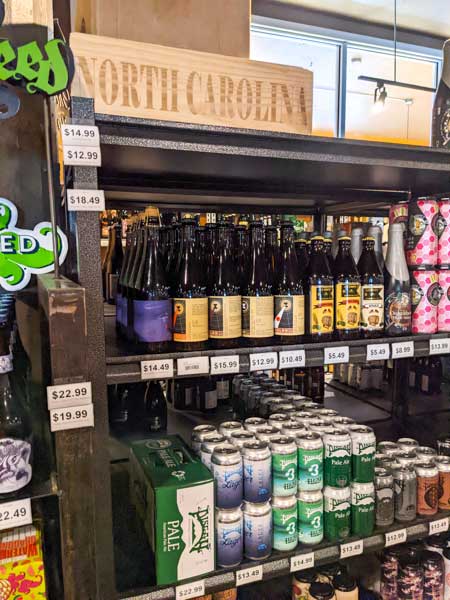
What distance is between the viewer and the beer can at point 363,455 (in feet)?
4.88

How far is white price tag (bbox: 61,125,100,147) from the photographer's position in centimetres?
107

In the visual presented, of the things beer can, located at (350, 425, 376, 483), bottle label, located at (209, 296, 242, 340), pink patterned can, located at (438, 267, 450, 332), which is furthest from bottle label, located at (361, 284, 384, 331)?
bottle label, located at (209, 296, 242, 340)

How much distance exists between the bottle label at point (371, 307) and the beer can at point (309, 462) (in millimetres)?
392

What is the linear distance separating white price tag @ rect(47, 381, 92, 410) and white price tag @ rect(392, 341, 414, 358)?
0.92 m

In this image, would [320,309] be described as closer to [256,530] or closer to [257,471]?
[257,471]

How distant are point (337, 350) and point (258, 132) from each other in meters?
0.65

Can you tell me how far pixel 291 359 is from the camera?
1.38 m

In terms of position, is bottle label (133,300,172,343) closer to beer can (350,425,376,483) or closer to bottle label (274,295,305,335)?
bottle label (274,295,305,335)

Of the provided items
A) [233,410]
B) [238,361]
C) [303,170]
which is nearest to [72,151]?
[238,361]

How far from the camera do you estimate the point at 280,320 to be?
57.0 inches

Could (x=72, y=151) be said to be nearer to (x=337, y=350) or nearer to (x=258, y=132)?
(x=258, y=132)

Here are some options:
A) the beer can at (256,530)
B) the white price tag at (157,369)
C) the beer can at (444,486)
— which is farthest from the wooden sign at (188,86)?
the beer can at (444,486)

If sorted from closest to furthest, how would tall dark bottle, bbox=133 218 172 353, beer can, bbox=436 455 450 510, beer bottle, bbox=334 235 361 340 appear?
tall dark bottle, bbox=133 218 172 353
beer bottle, bbox=334 235 361 340
beer can, bbox=436 455 450 510

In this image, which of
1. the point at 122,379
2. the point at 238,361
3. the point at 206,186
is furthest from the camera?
the point at 206,186
